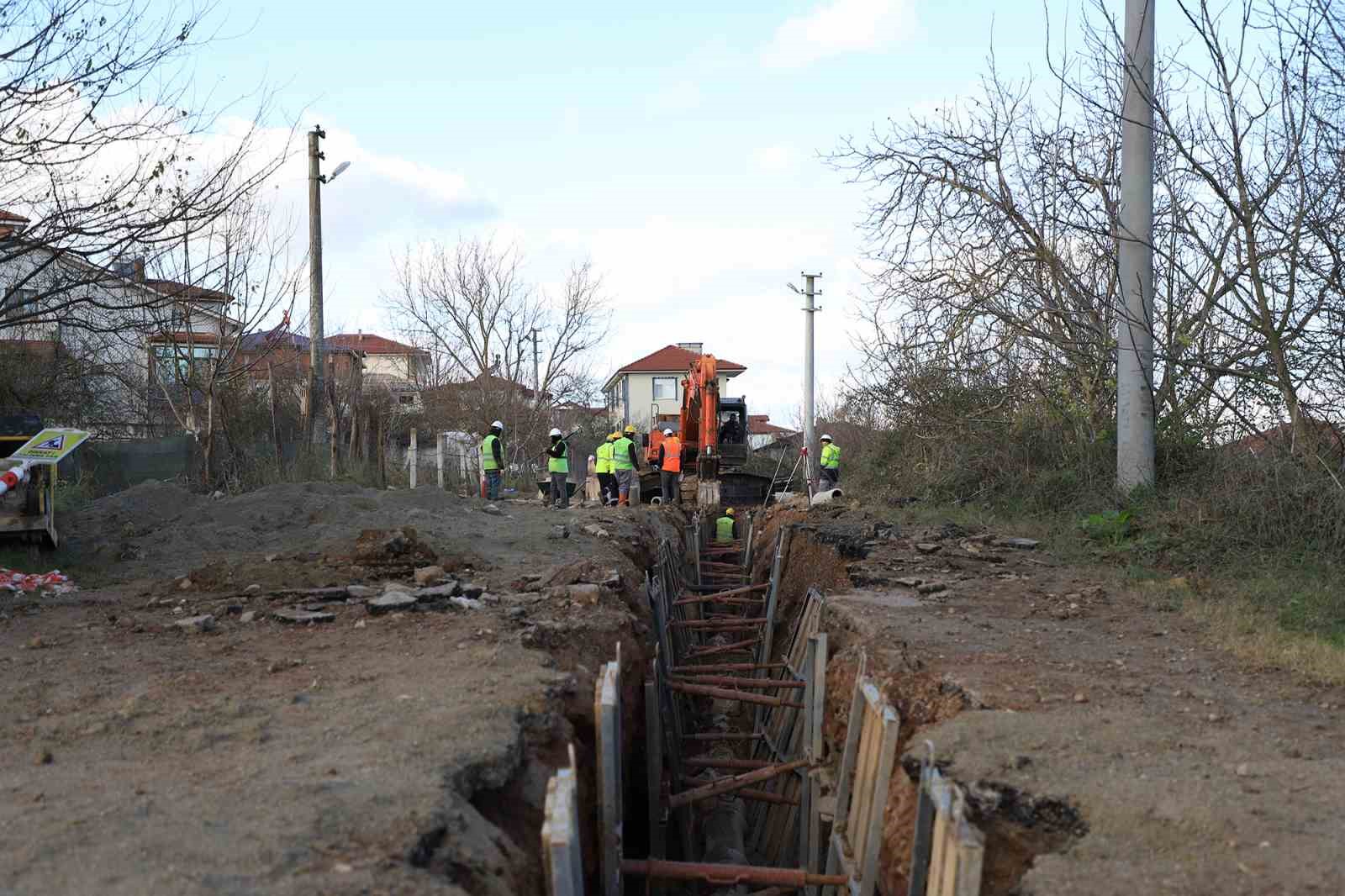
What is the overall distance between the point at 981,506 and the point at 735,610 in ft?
12.1

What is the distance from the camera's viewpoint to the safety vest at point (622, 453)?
69.1ft

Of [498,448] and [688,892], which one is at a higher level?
[498,448]

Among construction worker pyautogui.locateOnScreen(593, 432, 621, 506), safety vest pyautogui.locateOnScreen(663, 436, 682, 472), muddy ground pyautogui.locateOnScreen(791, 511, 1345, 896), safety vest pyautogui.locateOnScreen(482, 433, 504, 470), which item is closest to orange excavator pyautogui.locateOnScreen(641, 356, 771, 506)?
safety vest pyautogui.locateOnScreen(663, 436, 682, 472)

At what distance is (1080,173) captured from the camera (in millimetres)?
13023

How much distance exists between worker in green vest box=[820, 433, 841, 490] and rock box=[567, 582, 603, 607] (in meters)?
15.8

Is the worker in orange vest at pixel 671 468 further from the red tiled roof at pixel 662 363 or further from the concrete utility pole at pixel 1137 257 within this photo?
the red tiled roof at pixel 662 363

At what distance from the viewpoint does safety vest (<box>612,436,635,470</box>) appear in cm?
2105

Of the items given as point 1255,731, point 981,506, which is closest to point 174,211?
point 1255,731

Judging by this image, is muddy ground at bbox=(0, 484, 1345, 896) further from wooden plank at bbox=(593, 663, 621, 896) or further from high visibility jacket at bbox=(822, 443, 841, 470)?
high visibility jacket at bbox=(822, 443, 841, 470)

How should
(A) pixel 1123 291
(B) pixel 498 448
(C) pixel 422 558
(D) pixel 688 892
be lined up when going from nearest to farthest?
(D) pixel 688 892 → (C) pixel 422 558 → (A) pixel 1123 291 → (B) pixel 498 448

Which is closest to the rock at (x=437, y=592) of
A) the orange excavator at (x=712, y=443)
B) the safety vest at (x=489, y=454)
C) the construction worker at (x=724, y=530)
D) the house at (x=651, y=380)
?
the safety vest at (x=489, y=454)

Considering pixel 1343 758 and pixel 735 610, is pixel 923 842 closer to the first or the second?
pixel 1343 758

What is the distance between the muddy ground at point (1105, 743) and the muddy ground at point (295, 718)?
176cm

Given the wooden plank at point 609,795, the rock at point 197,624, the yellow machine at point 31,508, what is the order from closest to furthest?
the wooden plank at point 609,795 → the rock at point 197,624 → the yellow machine at point 31,508
